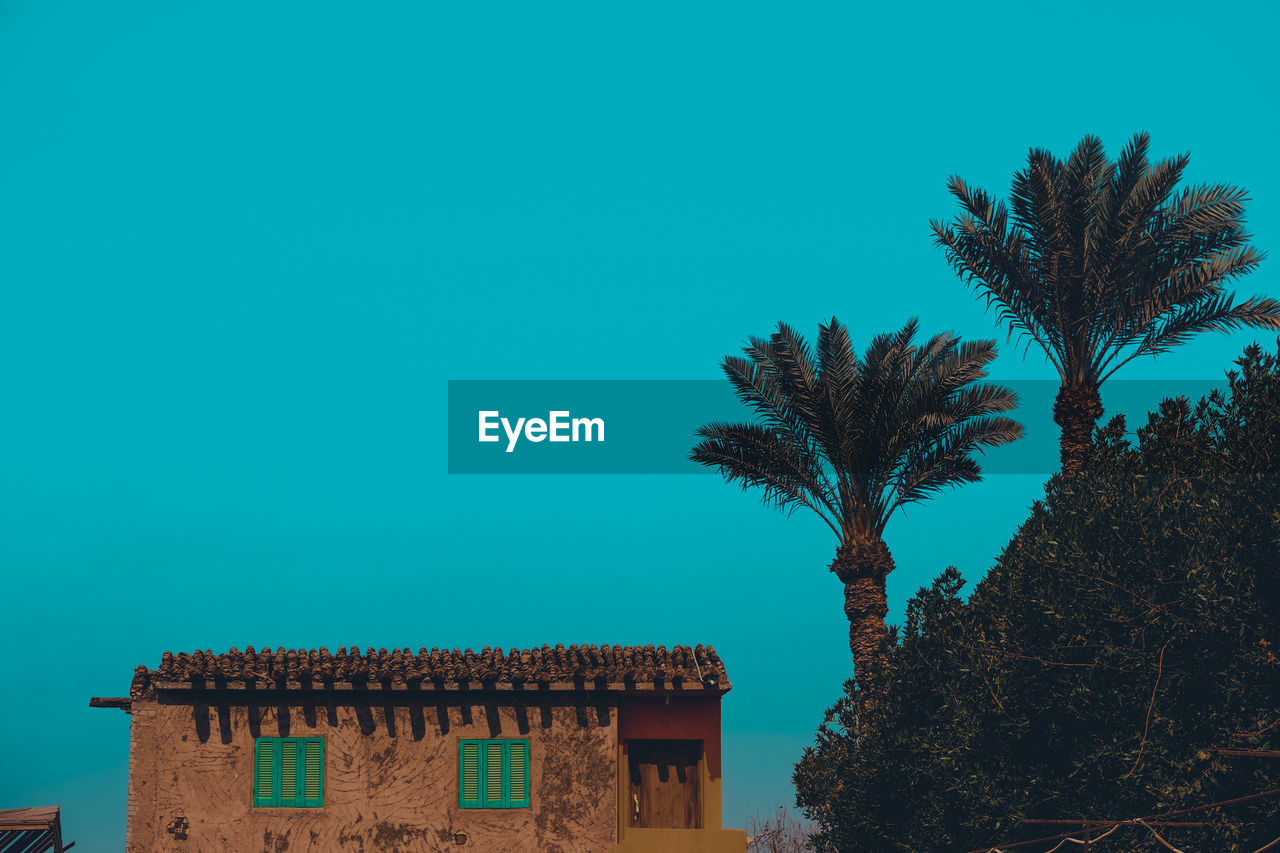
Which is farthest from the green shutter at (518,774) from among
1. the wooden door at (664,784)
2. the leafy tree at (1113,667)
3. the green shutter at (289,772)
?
the leafy tree at (1113,667)

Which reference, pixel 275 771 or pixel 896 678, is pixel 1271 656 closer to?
pixel 896 678

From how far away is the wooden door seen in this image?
77.0 feet

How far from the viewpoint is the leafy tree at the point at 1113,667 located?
19.9 m

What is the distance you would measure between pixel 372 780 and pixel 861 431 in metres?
12.1

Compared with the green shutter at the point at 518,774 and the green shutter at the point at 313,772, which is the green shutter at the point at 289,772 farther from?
the green shutter at the point at 518,774

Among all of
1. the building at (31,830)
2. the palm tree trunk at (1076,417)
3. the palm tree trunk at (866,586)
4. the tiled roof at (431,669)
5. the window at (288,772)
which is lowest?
the building at (31,830)

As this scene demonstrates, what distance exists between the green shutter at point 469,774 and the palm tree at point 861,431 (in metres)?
8.29

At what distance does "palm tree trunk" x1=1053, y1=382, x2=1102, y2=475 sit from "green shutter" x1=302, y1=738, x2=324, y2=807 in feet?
51.9

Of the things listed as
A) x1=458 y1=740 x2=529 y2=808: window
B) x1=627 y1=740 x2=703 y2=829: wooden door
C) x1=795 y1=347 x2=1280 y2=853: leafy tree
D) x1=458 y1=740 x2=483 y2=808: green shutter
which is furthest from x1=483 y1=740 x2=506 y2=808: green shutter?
x1=795 y1=347 x2=1280 y2=853: leafy tree

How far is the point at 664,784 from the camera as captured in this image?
2359cm

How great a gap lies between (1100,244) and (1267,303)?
3926 millimetres

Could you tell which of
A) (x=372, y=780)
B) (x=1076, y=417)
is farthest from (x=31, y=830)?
(x=1076, y=417)

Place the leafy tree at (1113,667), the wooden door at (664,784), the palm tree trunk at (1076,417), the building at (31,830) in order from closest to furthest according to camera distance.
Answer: the leafy tree at (1113,667)
the building at (31,830)
the wooden door at (664,784)
the palm tree trunk at (1076,417)

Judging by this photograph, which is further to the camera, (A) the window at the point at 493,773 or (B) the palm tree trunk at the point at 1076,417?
(B) the palm tree trunk at the point at 1076,417
